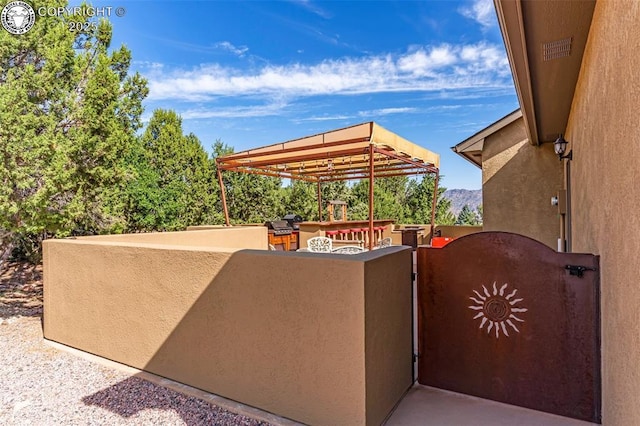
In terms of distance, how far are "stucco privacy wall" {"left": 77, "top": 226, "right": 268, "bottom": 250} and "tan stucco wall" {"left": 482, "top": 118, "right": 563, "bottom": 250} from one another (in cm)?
579

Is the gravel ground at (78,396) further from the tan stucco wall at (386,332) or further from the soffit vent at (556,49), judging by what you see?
the soffit vent at (556,49)

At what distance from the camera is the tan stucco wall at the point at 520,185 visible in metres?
7.86

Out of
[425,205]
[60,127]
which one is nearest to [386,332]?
[60,127]

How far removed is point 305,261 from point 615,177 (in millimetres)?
2321

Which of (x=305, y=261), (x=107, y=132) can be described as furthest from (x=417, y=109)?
(x=305, y=261)

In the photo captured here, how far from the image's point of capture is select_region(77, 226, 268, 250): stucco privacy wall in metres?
6.22

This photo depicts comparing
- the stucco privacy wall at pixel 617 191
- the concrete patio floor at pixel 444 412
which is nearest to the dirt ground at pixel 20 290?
the concrete patio floor at pixel 444 412

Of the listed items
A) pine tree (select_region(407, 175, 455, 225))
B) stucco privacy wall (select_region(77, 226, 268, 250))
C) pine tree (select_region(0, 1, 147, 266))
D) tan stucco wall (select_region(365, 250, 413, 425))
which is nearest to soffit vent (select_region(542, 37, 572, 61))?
tan stucco wall (select_region(365, 250, 413, 425))

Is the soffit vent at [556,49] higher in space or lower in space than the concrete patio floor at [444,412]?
higher

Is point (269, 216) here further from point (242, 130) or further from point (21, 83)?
point (21, 83)

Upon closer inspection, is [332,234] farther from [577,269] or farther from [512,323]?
[577,269]

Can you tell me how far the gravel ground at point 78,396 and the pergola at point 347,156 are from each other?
18.7 feet

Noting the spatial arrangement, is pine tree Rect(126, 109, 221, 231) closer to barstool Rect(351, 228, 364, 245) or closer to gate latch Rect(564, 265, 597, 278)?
barstool Rect(351, 228, 364, 245)

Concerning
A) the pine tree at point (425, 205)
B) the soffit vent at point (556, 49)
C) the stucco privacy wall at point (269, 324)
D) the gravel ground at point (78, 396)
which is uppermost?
the soffit vent at point (556, 49)
